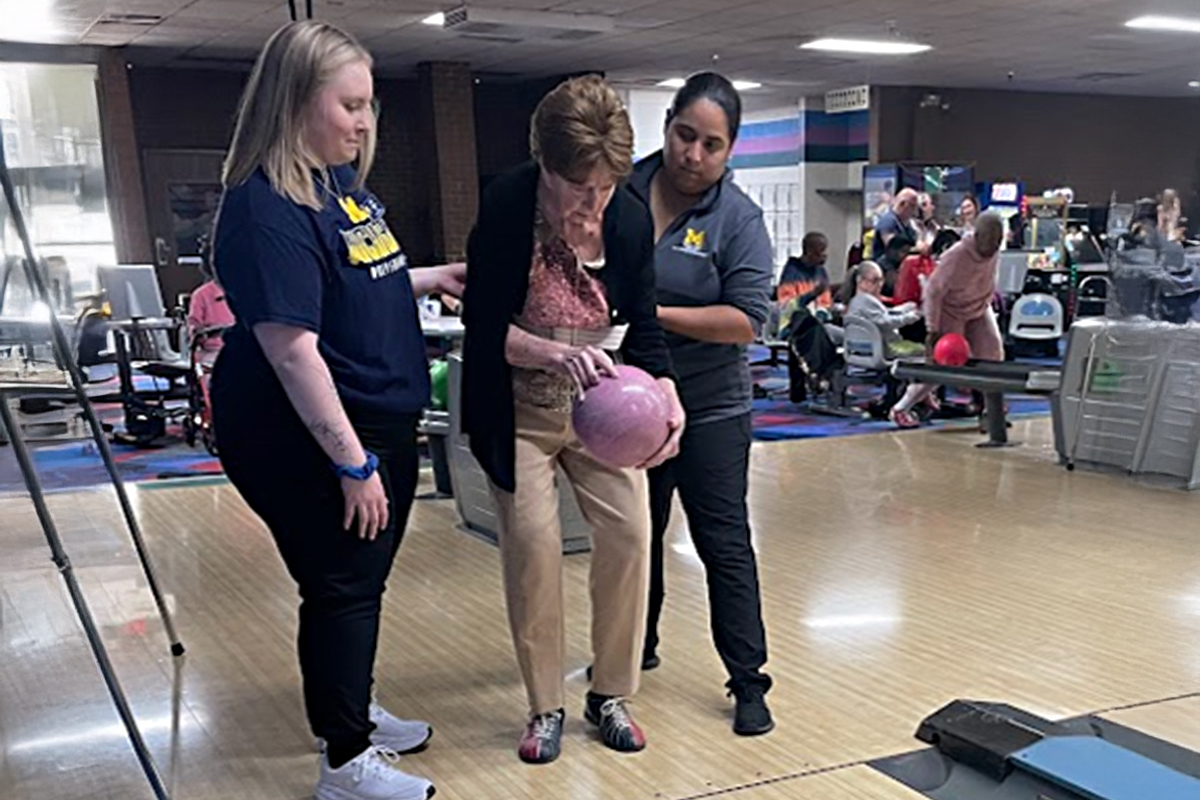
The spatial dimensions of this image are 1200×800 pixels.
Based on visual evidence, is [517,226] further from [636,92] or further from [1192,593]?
[636,92]

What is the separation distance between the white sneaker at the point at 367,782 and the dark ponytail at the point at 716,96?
1478 millimetres

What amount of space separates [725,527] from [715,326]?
1.54 ft

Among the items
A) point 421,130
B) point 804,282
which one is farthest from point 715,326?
point 421,130

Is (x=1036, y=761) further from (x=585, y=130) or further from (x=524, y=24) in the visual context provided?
(x=524, y=24)

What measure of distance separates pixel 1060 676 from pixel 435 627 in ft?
5.73

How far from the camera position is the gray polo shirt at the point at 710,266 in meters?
2.44

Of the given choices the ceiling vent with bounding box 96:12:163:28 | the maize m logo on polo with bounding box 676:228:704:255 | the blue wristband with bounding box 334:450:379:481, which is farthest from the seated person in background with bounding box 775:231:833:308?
the blue wristband with bounding box 334:450:379:481

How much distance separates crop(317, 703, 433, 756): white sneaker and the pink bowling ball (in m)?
0.84

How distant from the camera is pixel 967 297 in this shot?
6516mm

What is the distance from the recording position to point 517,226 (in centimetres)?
225

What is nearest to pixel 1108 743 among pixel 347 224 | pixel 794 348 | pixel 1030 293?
pixel 347 224

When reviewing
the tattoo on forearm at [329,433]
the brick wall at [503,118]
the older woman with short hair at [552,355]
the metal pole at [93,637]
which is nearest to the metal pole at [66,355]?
the metal pole at [93,637]

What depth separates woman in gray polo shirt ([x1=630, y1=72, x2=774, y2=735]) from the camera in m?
2.40

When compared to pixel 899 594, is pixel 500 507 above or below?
above
